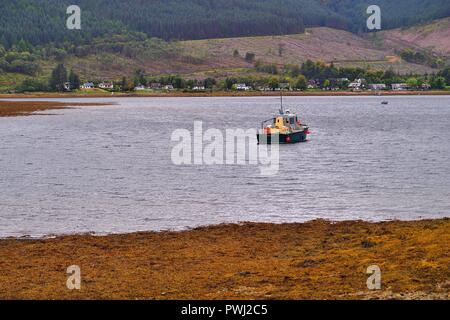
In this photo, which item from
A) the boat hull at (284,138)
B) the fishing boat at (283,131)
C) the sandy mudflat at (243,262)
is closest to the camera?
the sandy mudflat at (243,262)

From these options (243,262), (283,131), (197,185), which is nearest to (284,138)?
(283,131)

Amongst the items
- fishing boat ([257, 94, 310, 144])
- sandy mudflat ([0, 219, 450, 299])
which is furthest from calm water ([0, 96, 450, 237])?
sandy mudflat ([0, 219, 450, 299])

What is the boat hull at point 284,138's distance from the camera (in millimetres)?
87812

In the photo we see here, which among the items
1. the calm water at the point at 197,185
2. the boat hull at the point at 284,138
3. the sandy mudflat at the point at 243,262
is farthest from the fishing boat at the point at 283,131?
the sandy mudflat at the point at 243,262

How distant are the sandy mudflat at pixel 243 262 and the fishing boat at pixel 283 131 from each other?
51578 mm

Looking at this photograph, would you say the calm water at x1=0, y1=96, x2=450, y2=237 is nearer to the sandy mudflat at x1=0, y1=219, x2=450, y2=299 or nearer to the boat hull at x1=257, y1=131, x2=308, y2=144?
the boat hull at x1=257, y1=131, x2=308, y2=144

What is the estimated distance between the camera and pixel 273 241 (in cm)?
3244

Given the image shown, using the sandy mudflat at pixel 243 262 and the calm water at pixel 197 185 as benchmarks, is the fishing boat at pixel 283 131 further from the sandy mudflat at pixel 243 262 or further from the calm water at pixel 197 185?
the sandy mudflat at pixel 243 262

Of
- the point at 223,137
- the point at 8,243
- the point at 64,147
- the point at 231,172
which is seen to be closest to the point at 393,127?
the point at 223,137

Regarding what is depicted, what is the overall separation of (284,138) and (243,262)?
62643 mm

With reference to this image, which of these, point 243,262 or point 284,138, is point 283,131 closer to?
point 284,138

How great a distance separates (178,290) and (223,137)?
250ft

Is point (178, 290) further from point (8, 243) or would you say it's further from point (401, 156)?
point (401, 156)

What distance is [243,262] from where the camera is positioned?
92.6 ft
